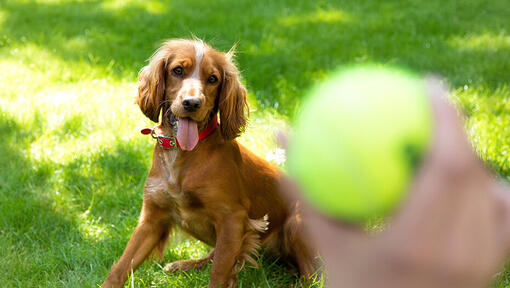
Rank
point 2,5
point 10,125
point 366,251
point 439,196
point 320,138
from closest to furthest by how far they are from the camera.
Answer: point 439,196, point 366,251, point 320,138, point 10,125, point 2,5

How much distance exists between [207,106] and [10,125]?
2487 millimetres

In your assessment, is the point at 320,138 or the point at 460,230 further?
the point at 320,138

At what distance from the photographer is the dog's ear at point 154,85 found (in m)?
3.22

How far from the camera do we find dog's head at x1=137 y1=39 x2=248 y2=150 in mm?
A: 3055

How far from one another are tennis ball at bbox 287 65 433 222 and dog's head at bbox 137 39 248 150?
193 cm

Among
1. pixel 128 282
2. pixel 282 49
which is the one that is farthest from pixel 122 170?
pixel 282 49

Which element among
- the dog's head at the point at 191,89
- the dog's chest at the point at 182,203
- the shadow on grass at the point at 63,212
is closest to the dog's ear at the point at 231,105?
the dog's head at the point at 191,89

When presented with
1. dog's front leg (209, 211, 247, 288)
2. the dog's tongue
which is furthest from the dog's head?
dog's front leg (209, 211, 247, 288)

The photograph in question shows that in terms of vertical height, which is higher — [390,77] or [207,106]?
[390,77]

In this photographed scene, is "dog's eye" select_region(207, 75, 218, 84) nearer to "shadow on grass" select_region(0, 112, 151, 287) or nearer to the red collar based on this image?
the red collar

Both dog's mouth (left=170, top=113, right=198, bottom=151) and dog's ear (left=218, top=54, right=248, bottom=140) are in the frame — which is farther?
dog's ear (left=218, top=54, right=248, bottom=140)

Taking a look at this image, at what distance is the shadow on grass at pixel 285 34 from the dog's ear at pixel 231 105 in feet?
5.43

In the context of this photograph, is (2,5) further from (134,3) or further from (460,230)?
(460,230)

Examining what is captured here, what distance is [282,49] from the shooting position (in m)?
6.68
